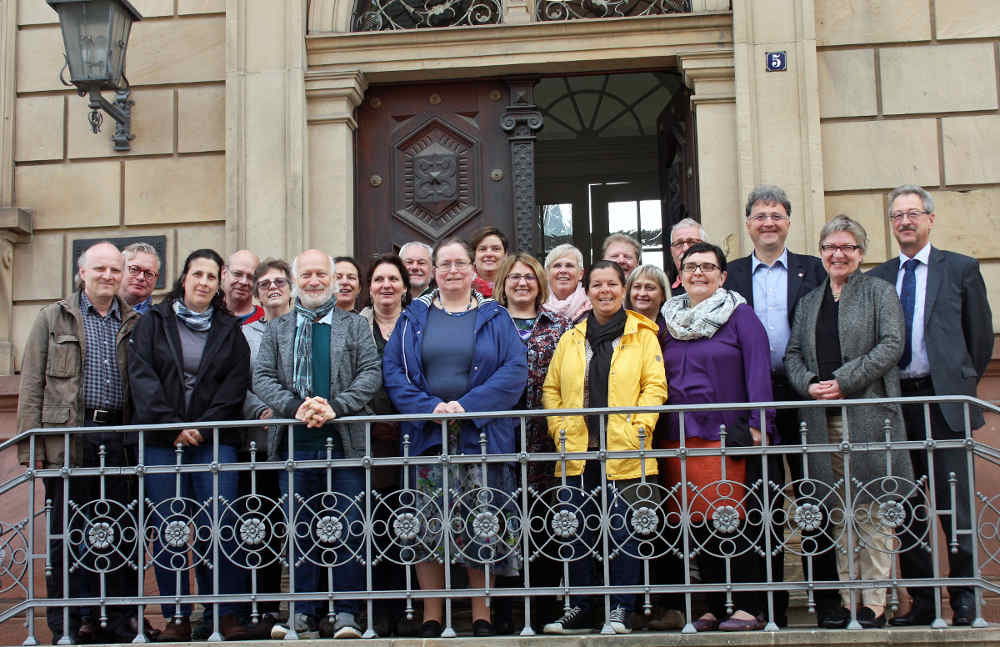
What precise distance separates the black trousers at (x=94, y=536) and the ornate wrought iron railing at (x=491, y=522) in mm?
17

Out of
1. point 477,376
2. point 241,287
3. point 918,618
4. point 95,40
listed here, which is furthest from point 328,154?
point 918,618

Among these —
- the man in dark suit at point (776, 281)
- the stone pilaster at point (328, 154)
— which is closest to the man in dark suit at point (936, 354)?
the man in dark suit at point (776, 281)

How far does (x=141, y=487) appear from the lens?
5.60m

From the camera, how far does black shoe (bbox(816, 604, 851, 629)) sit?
5383mm

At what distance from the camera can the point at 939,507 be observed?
559 centimetres

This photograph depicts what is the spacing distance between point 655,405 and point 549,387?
589mm

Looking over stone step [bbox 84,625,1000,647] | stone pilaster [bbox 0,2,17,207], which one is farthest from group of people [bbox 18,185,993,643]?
stone pilaster [bbox 0,2,17,207]

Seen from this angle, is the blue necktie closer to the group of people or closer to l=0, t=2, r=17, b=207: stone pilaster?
the group of people

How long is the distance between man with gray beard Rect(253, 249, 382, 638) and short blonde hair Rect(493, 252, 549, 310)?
78cm

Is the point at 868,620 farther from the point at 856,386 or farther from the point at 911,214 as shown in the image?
the point at 911,214

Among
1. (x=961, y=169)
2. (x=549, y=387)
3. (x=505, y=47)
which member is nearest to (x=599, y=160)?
(x=505, y=47)

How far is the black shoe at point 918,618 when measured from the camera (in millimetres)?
5371

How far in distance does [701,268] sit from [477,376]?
3.94 feet

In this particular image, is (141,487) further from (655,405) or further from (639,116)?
(639,116)
